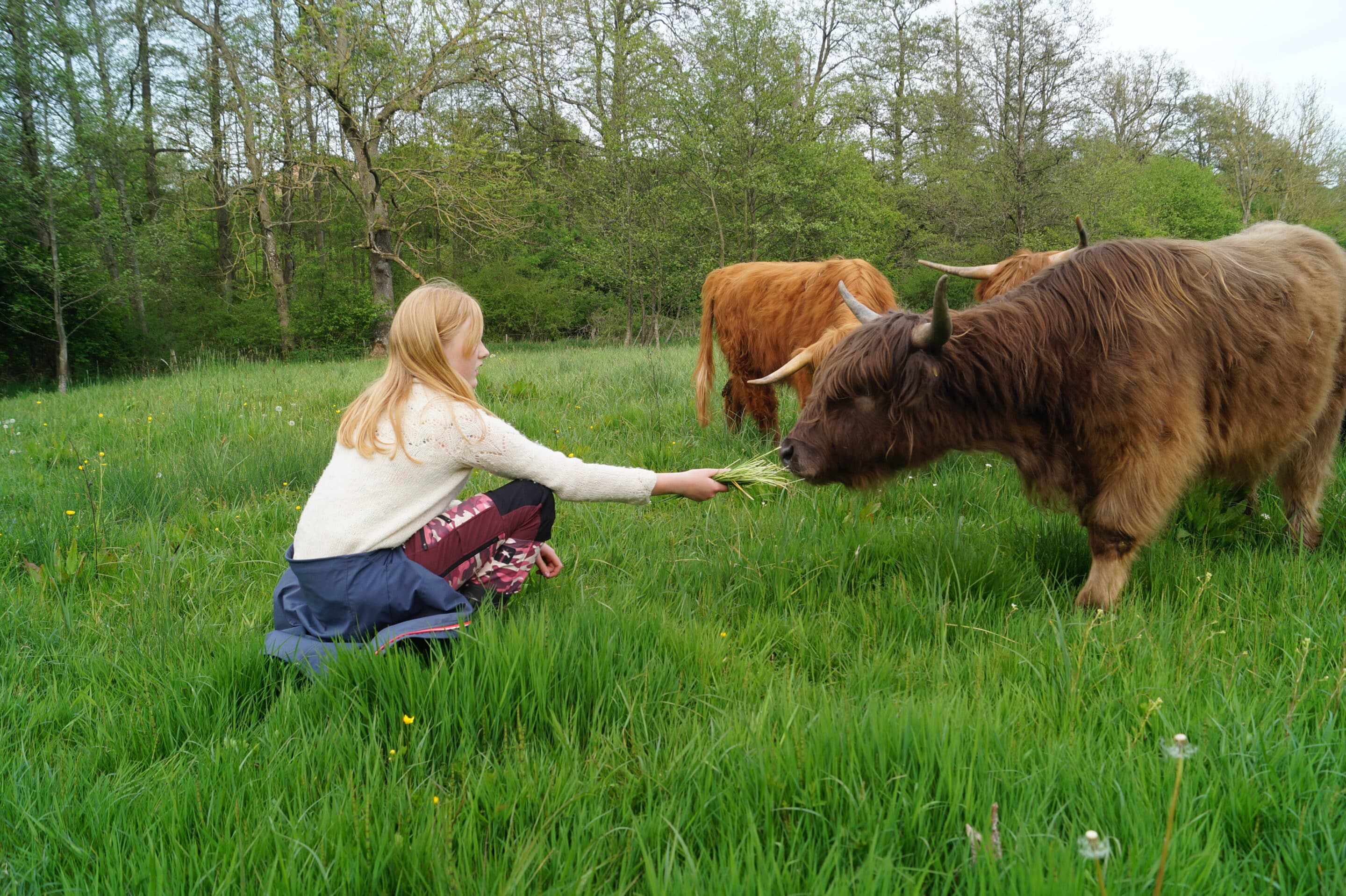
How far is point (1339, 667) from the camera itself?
7.27 feet

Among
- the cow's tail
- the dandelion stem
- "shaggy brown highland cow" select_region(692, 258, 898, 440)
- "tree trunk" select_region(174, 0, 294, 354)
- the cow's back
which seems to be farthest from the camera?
"tree trunk" select_region(174, 0, 294, 354)

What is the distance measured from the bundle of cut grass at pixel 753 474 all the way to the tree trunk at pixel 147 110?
87.1 ft

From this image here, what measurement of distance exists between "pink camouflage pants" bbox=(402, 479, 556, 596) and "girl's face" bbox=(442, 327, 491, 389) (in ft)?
1.64

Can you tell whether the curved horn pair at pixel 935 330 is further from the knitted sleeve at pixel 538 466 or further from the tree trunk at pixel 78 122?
the tree trunk at pixel 78 122

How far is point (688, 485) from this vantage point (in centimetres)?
302

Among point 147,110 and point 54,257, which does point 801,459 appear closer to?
point 54,257

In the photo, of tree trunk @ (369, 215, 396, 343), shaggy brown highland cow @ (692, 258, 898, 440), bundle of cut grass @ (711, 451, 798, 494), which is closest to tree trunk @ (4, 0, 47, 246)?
tree trunk @ (369, 215, 396, 343)

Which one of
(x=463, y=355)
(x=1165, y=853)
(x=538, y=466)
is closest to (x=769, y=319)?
(x=463, y=355)

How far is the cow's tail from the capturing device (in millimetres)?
Answer: 6918

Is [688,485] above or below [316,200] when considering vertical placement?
below

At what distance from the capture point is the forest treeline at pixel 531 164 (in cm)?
2028

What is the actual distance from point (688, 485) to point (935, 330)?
1.22 meters

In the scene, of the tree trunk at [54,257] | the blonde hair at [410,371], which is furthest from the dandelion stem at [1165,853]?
the tree trunk at [54,257]

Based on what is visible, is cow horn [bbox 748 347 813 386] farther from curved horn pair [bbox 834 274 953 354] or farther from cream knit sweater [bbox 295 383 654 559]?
cream knit sweater [bbox 295 383 654 559]
